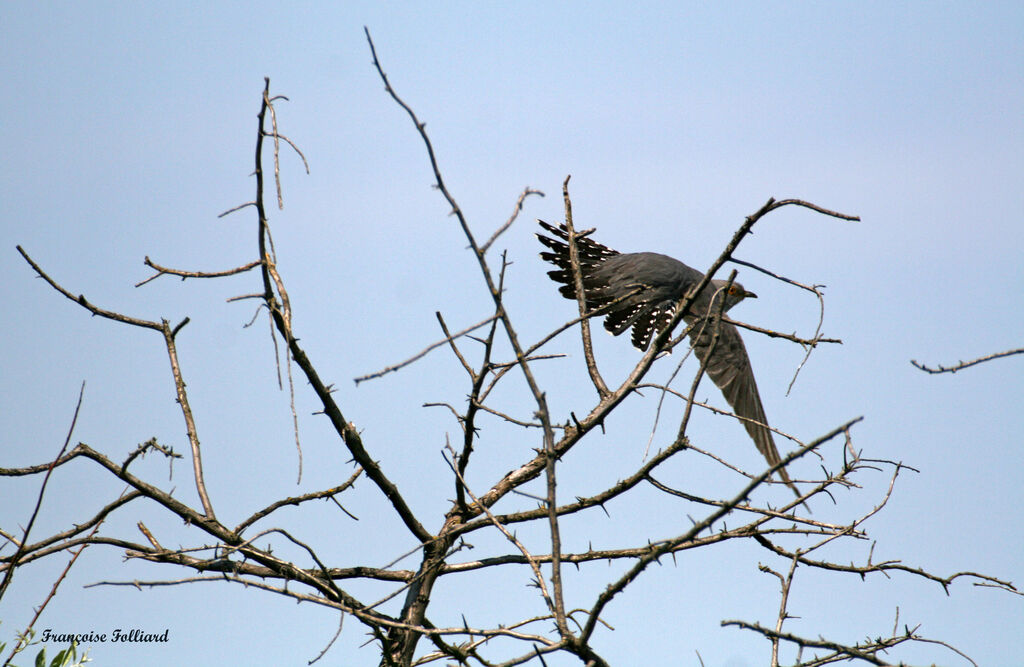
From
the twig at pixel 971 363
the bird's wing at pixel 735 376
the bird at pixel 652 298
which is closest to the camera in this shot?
the twig at pixel 971 363

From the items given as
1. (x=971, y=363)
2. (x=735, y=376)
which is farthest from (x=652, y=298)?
(x=971, y=363)

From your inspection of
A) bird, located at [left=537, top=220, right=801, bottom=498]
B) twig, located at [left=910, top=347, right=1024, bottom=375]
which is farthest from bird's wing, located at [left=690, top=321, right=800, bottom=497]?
twig, located at [left=910, top=347, right=1024, bottom=375]

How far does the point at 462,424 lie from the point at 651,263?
2.96 meters

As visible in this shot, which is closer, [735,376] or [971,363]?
[971,363]

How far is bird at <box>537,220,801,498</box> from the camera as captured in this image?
16.8 feet

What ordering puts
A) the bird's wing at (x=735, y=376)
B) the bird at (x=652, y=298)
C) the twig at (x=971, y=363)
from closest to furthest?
1. the twig at (x=971, y=363)
2. the bird at (x=652, y=298)
3. the bird's wing at (x=735, y=376)

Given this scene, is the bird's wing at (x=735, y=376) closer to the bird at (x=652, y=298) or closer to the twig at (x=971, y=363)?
the bird at (x=652, y=298)

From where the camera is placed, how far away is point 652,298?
5.14 meters

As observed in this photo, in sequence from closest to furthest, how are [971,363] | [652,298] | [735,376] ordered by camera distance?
[971,363], [652,298], [735,376]

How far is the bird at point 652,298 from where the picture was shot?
5121 mm

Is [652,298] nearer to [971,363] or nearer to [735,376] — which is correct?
[735,376]

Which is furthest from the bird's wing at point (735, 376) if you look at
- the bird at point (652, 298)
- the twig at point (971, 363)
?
the twig at point (971, 363)

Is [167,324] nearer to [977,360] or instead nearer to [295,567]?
[295,567]

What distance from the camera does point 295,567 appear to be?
8.76ft
